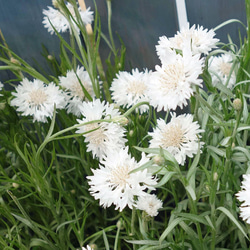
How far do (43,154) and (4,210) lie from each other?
0.67 feet

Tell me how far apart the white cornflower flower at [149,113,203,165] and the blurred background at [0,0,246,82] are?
15.5 inches

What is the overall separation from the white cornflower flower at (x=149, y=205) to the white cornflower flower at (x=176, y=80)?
15 cm

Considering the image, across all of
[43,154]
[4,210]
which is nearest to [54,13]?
[43,154]

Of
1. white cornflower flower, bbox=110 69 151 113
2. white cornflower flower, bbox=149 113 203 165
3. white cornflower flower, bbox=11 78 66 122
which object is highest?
white cornflower flower, bbox=110 69 151 113

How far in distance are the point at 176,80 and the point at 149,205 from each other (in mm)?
193

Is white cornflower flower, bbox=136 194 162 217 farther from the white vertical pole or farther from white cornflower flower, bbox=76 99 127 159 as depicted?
the white vertical pole

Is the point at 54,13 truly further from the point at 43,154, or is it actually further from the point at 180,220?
the point at 180,220

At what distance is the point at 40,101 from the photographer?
61 cm

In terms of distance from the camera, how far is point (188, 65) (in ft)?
1.30

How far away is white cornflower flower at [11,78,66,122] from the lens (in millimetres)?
598

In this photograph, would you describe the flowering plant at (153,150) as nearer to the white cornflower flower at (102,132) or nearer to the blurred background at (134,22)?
the white cornflower flower at (102,132)

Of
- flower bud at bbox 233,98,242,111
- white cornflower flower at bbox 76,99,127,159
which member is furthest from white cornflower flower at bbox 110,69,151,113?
flower bud at bbox 233,98,242,111

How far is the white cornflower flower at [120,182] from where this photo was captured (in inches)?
15.6

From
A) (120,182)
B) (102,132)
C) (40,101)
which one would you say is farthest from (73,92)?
(120,182)
